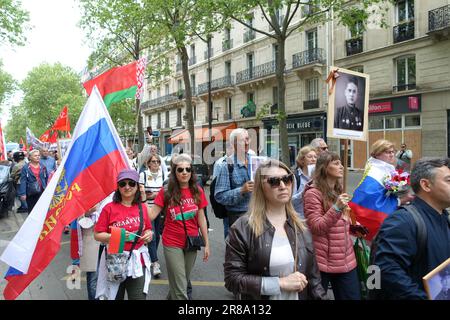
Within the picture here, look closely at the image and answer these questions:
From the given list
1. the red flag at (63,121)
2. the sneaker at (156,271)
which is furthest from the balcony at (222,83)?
the sneaker at (156,271)

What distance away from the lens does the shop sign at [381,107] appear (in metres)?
21.3

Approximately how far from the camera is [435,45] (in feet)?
63.7

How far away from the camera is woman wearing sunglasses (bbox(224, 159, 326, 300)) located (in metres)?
2.33

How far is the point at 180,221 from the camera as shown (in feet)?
13.0

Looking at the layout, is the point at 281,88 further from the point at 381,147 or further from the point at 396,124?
the point at 381,147

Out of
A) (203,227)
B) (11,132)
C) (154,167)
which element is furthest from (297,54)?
(11,132)

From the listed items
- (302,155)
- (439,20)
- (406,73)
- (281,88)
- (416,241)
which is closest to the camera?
(416,241)

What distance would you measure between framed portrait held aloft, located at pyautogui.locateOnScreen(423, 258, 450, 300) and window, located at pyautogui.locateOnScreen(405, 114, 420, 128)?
794 inches

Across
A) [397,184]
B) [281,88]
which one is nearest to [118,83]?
[397,184]

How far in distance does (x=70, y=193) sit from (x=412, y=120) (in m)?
20.4

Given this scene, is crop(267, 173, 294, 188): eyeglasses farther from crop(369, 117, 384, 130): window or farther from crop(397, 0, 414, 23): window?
crop(397, 0, 414, 23): window

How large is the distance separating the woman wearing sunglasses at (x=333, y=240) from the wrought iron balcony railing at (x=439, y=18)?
60.8 feet

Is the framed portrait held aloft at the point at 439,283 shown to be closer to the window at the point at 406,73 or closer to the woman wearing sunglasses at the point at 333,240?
the woman wearing sunglasses at the point at 333,240

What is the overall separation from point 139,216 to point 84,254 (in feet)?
3.18
